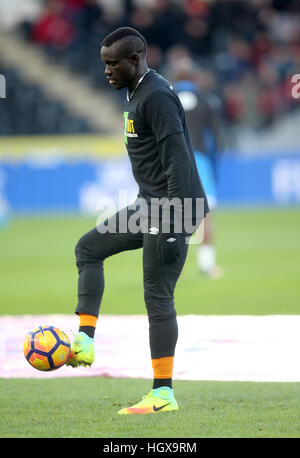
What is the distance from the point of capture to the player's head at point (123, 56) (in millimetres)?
5617

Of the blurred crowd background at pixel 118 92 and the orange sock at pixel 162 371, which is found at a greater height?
the blurred crowd background at pixel 118 92

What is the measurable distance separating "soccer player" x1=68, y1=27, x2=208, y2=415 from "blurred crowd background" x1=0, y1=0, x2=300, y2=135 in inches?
756

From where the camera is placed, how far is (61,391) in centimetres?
618

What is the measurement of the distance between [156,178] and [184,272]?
7308 millimetres

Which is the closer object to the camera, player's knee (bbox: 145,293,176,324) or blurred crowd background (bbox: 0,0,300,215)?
player's knee (bbox: 145,293,176,324)

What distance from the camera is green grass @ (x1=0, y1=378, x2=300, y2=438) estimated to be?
499 centimetres

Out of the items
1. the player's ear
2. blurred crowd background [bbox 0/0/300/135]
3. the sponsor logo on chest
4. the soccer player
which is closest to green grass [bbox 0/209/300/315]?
the soccer player

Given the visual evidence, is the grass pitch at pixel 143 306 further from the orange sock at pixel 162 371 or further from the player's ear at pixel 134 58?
the player's ear at pixel 134 58

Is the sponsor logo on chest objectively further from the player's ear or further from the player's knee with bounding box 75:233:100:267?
the player's knee with bounding box 75:233:100:267

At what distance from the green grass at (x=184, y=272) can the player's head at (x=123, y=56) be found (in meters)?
4.13

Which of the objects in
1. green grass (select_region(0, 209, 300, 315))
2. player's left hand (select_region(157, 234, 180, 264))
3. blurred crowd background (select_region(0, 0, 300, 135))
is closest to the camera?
player's left hand (select_region(157, 234, 180, 264))

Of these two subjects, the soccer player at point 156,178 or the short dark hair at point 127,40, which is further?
the short dark hair at point 127,40

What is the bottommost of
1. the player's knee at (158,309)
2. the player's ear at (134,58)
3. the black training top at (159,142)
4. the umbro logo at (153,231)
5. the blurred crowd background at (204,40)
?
the player's knee at (158,309)

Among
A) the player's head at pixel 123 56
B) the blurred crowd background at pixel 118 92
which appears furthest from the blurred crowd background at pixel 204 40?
the player's head at pixel 123 56
